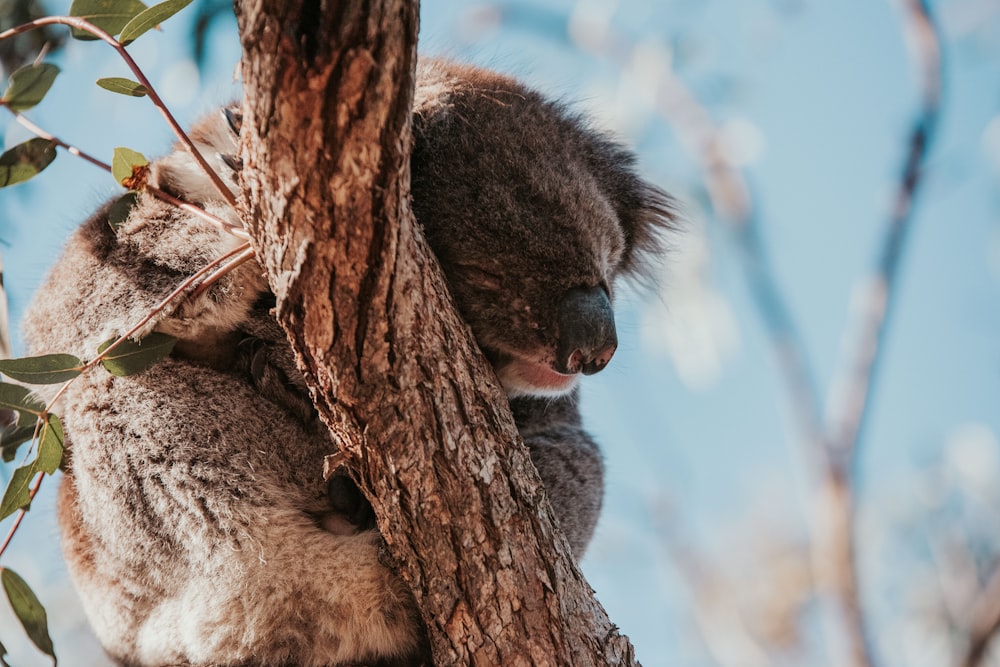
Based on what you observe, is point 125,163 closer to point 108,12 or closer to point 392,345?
point 108,12

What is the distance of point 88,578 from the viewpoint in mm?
2301

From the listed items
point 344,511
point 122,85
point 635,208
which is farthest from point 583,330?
point 122,85

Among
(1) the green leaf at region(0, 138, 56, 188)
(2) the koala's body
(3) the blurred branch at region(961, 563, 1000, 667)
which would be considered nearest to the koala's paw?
(2) the koala's body

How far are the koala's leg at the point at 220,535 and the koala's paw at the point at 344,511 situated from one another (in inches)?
1.9

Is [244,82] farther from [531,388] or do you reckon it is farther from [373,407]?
[531,388]

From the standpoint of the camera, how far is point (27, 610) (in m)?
1.91

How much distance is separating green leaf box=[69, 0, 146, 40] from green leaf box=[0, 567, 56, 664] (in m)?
1.16

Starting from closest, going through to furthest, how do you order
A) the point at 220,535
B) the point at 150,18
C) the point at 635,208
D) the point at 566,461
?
the point at 150,18, the point at 220,535, the point at 566,461, the point at 635,208

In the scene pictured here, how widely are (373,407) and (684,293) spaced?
5.72 meters

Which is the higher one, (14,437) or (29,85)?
(29,85)

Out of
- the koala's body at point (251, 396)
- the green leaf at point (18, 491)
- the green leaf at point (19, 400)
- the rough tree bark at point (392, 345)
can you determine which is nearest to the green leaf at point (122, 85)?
the koala's body at point (251, 396)

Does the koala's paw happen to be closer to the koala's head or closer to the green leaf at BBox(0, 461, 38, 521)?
the koala's head

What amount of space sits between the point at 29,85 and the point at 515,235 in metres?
1.08

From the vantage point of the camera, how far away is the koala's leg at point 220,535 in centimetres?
200
